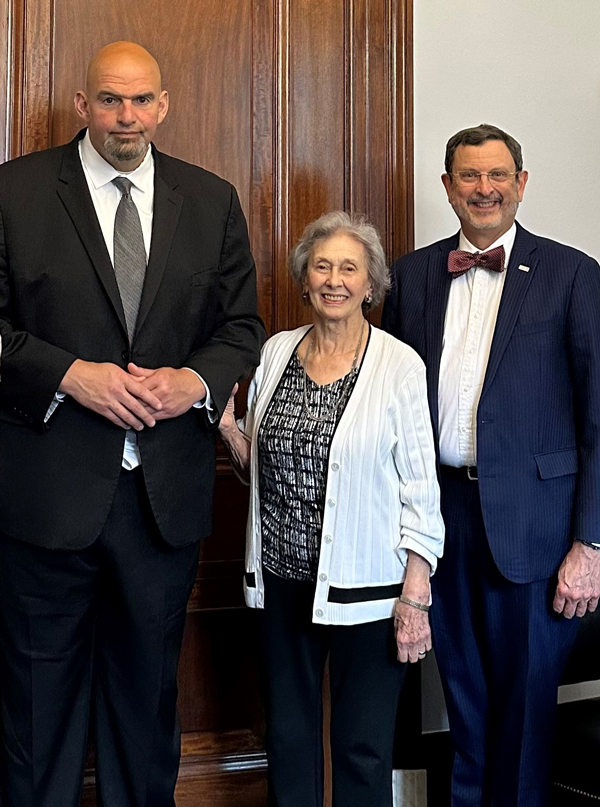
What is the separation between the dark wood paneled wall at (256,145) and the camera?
2.70 meters

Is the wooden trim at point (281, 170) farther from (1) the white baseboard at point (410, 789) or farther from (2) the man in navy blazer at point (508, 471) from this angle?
(1) the white baseboard at point (410, 789)

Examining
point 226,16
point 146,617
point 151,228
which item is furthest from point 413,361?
point 226,16

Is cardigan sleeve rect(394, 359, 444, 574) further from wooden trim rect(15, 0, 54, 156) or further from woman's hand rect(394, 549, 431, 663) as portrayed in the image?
wooden trim rect(15, 0, 54, 156)

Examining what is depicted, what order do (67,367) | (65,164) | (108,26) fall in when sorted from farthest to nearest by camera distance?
(108,26), (65,164), (67,367)

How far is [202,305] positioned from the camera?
2162mm

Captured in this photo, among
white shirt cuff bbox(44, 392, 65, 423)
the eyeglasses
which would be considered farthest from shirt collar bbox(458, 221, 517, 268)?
white shirt cuff bbox(44, 392, 65, 423)

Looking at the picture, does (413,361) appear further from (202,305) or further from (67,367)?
(67,367)

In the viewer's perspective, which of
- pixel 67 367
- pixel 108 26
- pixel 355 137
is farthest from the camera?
pixel 355 137

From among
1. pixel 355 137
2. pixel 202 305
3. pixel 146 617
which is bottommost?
pixel 146 617

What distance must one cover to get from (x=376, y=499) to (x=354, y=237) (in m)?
0.63

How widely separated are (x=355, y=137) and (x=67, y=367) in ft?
4.33

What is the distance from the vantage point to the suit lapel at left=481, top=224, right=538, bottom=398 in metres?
2.18

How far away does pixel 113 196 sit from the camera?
212cm

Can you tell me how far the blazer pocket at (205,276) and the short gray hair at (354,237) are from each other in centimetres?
23
